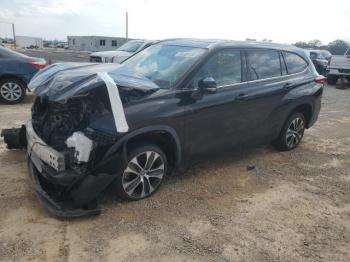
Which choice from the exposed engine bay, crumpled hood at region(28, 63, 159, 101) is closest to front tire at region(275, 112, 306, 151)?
crumpled hood at region(28, 63, 159, 101)

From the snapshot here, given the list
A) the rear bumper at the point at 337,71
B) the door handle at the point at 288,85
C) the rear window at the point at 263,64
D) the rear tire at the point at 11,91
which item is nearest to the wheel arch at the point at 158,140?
the rear window at the point at 263,64

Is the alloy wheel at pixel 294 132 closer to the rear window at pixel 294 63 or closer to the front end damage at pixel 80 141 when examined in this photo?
the rear window at pixel 294 63

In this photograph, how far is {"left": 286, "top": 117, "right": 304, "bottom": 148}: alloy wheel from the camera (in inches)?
248

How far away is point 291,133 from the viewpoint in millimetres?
6359

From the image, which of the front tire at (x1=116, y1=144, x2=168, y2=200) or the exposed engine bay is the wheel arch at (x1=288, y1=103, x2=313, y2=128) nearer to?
the front tire at (x1=116, y1=144, x2=168, y2=200)

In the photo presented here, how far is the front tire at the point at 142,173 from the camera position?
4094 mm

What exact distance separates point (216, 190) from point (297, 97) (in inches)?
90.8

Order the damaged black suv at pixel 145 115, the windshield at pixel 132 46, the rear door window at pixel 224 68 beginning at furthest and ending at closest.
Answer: the windshield at pixel 132 46 → the rear door window at pixel 224 68 → the damaged black suv at pixel 145 115

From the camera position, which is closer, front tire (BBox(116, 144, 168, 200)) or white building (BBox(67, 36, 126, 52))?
front tire (BBox(116, 144, 168, 200))

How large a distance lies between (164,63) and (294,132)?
2.78 meters

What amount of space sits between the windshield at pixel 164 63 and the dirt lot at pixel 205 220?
1.35 metres

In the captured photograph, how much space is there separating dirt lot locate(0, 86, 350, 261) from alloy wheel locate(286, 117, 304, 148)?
67 centimetres

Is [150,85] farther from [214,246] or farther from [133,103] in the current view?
[214,246]

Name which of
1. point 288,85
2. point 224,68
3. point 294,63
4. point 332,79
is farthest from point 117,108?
point 332,79
